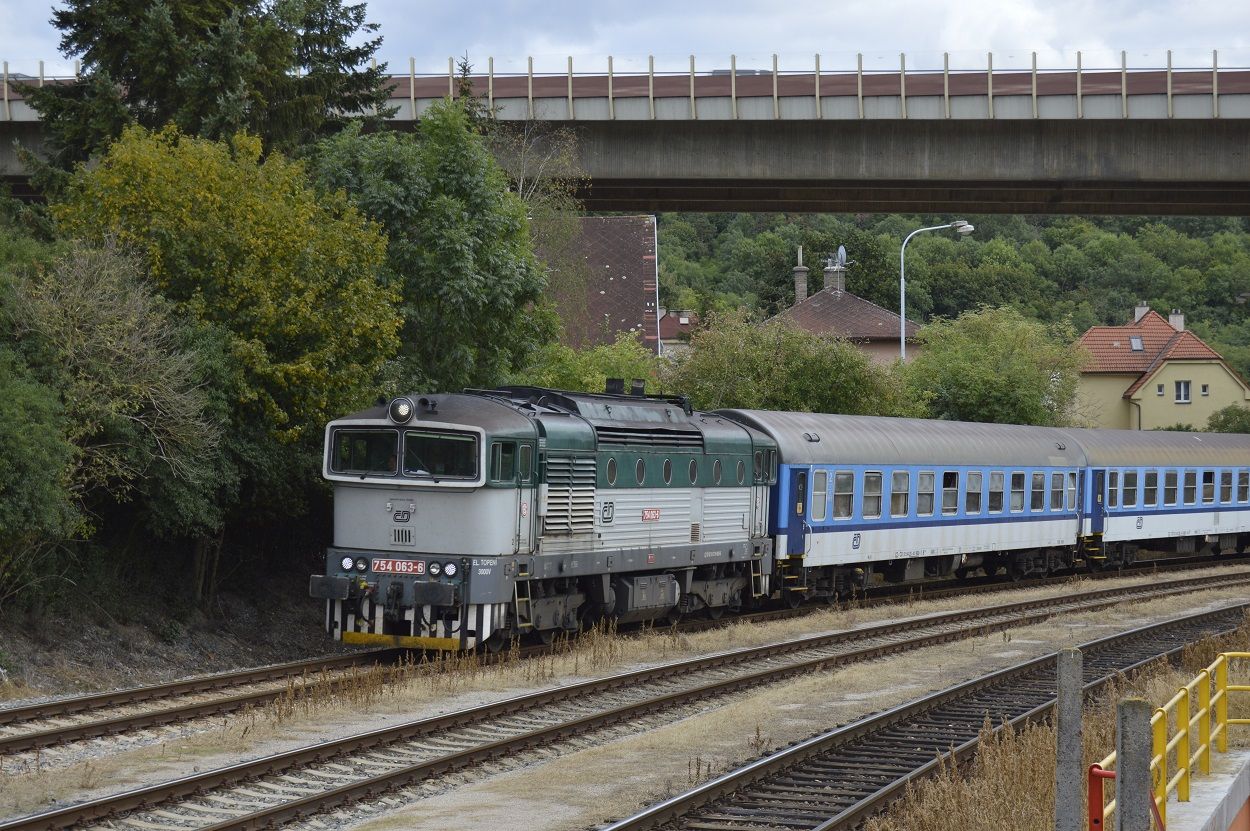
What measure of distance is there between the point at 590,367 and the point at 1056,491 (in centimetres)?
1264

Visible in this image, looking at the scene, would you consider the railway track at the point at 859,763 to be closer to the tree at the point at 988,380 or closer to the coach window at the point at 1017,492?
the coach window at the point at 1017,492

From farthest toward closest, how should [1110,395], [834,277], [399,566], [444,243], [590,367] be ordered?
1. [1110,395]
2. [834,277]
3. [590,367]
4. [444,243]
5. [399,566]

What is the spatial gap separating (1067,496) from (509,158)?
17.6 m

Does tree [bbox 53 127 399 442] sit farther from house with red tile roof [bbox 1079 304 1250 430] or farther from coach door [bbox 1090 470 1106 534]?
house with red tile roof [bbox 1079 304 1250 430]

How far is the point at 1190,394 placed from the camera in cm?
8138

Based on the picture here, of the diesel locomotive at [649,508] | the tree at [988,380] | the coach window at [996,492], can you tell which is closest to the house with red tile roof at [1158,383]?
the tree at [988,380]

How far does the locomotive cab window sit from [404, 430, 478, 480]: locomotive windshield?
9.0 inches

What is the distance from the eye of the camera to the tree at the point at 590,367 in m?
36.5

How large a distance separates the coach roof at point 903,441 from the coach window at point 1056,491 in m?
0.31

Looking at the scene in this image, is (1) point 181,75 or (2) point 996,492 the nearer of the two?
(1) point 181,75

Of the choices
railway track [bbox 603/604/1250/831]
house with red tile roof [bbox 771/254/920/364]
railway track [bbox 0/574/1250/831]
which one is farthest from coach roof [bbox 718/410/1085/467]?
house with red tile roof [bbox 771/254/920/364]

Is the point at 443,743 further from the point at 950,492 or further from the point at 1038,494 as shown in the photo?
the point at 1038,494

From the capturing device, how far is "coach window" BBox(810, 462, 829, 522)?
86.6 ft

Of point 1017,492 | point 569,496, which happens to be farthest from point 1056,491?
point 569,496
